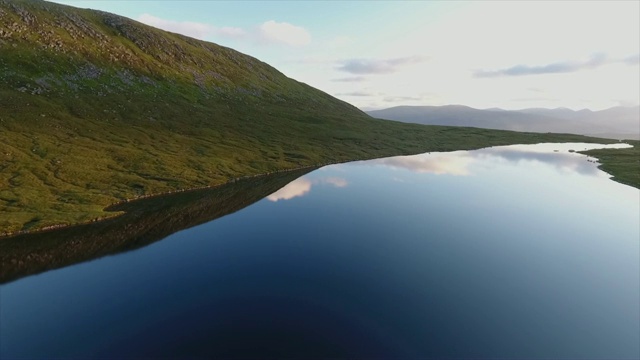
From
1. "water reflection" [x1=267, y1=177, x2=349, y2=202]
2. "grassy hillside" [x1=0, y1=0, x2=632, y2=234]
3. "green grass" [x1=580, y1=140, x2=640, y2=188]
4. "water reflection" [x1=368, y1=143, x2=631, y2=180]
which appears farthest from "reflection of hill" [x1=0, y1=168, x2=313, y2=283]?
"green grass" [x1=580, y1=140, x2=640, y2=188]

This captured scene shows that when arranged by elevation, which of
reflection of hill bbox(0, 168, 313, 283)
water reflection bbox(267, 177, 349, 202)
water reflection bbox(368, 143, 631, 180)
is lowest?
reflection of hill bbox(0, 168, 313, 283)

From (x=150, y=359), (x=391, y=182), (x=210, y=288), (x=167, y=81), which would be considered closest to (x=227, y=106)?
(x=167, y=81)

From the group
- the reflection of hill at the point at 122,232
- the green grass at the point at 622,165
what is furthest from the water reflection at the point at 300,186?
the green grass at the point at 622,165

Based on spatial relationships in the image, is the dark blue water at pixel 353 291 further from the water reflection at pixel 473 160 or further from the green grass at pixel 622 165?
the water reflection at pixel 473 160

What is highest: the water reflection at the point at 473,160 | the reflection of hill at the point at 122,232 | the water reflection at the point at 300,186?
the water reflection at the point at 473,160

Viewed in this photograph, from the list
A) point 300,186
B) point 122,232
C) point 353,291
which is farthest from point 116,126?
point 353,291

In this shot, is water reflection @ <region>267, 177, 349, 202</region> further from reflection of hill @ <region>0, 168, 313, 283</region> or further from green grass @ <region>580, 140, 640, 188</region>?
green grass @ <region>580, 140, 640, 188</region>
